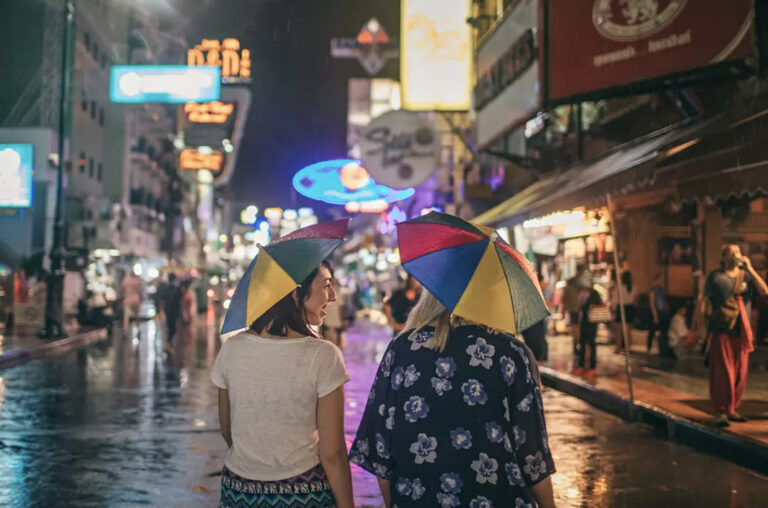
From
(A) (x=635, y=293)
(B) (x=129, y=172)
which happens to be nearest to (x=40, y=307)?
(A) (x=635, y=293)

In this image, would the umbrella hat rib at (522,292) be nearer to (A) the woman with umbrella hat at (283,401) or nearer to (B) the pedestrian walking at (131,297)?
(A) the woman with umbrella hat at (283,401)

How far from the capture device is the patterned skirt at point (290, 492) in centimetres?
339

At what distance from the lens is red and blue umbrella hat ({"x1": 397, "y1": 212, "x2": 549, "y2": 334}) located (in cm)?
335

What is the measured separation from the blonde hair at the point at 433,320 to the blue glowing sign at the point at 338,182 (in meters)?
18.1

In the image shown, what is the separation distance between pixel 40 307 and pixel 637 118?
18.0m

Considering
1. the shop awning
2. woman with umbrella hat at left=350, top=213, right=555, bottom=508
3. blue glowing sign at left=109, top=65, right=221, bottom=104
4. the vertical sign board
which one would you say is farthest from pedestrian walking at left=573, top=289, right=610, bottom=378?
blue glowing sign at left=109, top=65, right=221, bottom=104

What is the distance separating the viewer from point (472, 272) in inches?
135

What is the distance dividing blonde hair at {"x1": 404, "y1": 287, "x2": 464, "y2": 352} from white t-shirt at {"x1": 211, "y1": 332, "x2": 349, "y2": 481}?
33cm

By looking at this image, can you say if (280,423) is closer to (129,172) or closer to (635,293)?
(635,293)

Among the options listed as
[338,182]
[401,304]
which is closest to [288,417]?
[401,304]

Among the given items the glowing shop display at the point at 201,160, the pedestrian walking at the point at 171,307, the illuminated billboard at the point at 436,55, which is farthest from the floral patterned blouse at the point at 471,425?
the glowing shop display at the point at 201,160

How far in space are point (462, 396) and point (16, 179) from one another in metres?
30.4

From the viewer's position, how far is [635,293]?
2011 cm

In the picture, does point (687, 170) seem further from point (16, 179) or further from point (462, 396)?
point (16, 179)
